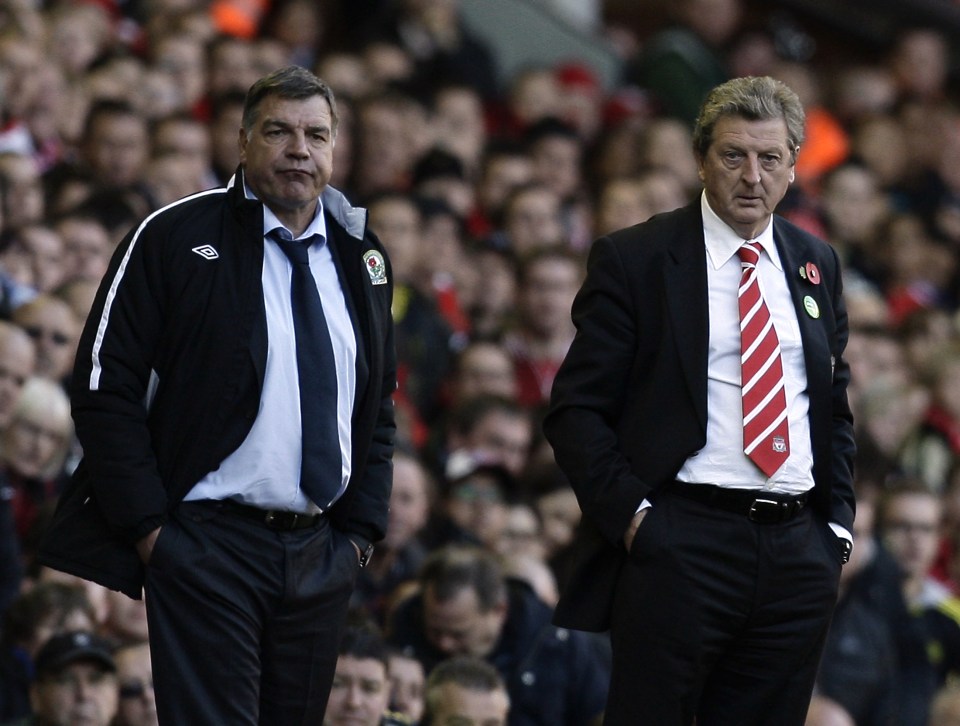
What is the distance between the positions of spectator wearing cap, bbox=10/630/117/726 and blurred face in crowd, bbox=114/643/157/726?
0.23 meters

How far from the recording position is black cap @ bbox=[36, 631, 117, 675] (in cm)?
643

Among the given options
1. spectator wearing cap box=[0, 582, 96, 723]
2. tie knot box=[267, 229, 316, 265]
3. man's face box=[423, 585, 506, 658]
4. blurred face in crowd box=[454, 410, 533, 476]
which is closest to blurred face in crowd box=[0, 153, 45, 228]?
blurred face in crowd box=[454, 410, 533, 476]

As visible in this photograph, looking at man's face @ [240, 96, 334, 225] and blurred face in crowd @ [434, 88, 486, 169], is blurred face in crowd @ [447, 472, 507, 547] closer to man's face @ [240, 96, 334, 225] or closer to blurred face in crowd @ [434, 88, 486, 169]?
man's face @ [240, 96, 334, 225]

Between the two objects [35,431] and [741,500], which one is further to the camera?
[35,431]

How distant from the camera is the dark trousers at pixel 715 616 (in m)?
4.91

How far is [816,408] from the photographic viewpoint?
5074 millimetres

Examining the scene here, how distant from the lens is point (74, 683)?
6.40m

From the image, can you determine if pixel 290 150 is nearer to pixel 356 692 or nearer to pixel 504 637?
pixel 356 692

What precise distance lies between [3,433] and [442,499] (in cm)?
207

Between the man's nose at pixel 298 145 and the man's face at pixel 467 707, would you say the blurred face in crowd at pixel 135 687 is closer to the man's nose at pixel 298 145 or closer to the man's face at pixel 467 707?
the man's face at pixel 467 707

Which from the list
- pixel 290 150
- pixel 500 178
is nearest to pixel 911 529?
pixel 500 178

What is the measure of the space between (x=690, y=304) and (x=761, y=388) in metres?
0.28

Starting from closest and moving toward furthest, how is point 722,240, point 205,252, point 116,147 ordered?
point 205,252 < point 722,240 < point 116,147

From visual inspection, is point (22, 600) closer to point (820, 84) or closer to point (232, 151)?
point (232, 151)
